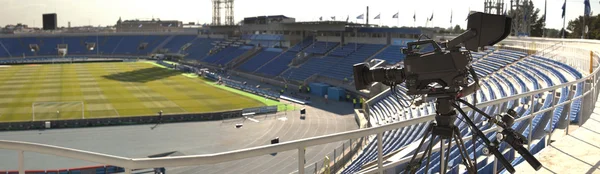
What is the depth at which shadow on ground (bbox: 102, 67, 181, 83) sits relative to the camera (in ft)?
172

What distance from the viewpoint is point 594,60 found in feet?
54.3

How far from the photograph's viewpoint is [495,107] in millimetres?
Result: 14539

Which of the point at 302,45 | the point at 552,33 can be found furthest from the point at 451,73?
the point at 552,33

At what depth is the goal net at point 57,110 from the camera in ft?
97.3

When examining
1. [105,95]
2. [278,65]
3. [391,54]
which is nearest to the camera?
[105,95]

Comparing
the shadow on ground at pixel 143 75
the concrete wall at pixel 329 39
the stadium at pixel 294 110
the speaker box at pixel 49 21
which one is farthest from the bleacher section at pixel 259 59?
the speaker box at pixel 49 21

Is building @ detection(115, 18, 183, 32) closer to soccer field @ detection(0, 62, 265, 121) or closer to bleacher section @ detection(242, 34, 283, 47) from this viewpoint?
bleacher section @ detection(242, 34, 283, 47)

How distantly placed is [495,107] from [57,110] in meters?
27.9

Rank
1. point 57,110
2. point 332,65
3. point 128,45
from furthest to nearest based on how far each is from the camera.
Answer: point 128,45
point 332,65
point 57,110

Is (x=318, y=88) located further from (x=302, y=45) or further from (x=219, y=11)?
(x=219, y=11)

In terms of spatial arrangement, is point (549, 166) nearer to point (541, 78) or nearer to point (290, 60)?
point (541, 78)

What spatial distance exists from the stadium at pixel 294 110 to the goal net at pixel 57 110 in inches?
5.4

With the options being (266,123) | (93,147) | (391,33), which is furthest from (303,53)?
(93,147)

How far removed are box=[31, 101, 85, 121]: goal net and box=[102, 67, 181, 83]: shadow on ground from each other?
16814 millimetres
